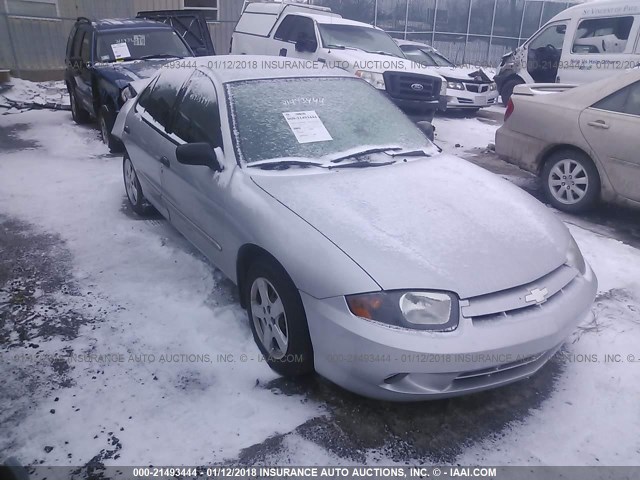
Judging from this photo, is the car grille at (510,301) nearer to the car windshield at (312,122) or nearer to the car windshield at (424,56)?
the car windshield at (312,122)

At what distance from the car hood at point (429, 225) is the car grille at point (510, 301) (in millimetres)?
34

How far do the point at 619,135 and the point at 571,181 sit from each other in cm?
68

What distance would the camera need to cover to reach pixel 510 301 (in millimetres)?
2281

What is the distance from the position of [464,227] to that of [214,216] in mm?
1522

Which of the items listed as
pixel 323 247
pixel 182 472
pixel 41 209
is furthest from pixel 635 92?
pixel 41 209

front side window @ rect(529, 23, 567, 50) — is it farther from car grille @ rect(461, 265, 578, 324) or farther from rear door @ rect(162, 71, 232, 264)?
car grille @ rect(461, 265, 578, 324)

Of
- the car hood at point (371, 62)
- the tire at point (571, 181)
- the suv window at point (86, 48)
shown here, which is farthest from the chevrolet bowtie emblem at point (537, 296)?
the suv window at point (86, 48)

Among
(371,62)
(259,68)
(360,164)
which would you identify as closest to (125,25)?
(371,62)

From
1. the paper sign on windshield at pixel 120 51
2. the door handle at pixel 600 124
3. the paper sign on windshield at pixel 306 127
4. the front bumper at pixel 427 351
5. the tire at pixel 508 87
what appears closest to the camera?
the front bumper at pixel 427 351

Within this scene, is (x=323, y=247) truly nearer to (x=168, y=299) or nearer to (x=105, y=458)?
(x=105, y=458)

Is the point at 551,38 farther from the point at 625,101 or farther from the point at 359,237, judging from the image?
the point at 359,237

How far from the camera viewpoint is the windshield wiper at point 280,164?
296cm

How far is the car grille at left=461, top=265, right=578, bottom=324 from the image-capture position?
2213 mm

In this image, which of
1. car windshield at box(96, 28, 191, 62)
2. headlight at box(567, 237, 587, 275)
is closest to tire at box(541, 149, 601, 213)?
headlight at box(567, 237, 587, 275)
